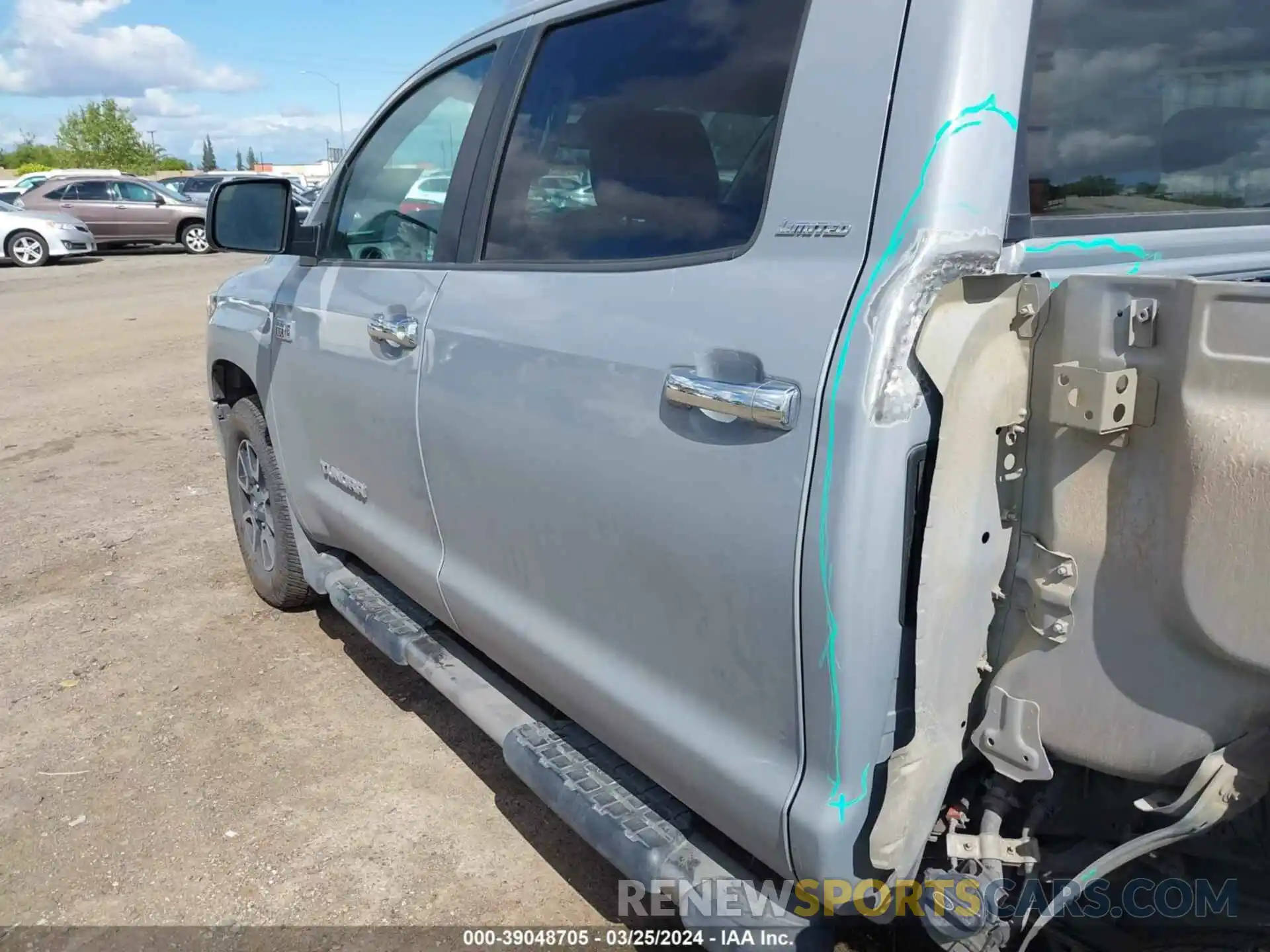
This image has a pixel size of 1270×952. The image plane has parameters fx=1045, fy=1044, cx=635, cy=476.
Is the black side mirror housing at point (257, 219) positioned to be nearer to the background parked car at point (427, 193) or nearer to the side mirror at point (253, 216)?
the side mirror at point (253, 216)

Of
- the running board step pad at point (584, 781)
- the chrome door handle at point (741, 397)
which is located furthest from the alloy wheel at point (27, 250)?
the chrome door handle at point (741, 397)

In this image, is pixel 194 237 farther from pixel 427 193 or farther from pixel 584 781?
pixel 584 781

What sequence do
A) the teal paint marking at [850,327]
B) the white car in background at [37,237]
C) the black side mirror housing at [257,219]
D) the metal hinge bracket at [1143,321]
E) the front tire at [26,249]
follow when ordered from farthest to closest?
the front tire at [26,249], the white car in background at [37,237], the black side mirror housing at [257,219], the teal paint marking at [850,327], the metal hinge bracket at [1143,321]

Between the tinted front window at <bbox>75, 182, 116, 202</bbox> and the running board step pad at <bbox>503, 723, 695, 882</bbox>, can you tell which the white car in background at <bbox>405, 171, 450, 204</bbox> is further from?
the tinted front window at <bbox>75, 182, 116, 202</bbox>

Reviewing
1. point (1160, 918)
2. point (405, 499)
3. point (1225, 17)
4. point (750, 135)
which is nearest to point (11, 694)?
point (405, 499)

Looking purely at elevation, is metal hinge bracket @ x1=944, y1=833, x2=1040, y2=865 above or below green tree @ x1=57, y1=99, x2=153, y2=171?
below

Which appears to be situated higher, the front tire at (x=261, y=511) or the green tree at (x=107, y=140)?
the green tree at (x=107, y=140)

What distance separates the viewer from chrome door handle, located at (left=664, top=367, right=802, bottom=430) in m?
1.59

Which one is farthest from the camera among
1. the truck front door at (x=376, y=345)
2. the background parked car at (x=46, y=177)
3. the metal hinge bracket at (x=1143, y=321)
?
the background parked car at (x=46, y=177)

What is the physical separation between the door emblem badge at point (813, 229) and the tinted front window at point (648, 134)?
10cm

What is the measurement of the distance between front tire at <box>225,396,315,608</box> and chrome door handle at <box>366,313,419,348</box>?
1264 mm

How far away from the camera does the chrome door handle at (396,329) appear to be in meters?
2.64

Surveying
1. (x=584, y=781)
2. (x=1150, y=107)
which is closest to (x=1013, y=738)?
(x=584, y=781)

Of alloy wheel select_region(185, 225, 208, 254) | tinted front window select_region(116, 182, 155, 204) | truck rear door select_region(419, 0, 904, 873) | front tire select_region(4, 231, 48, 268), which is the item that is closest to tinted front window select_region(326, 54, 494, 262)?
truck rear door select_region(419, 0, 904, 873)
